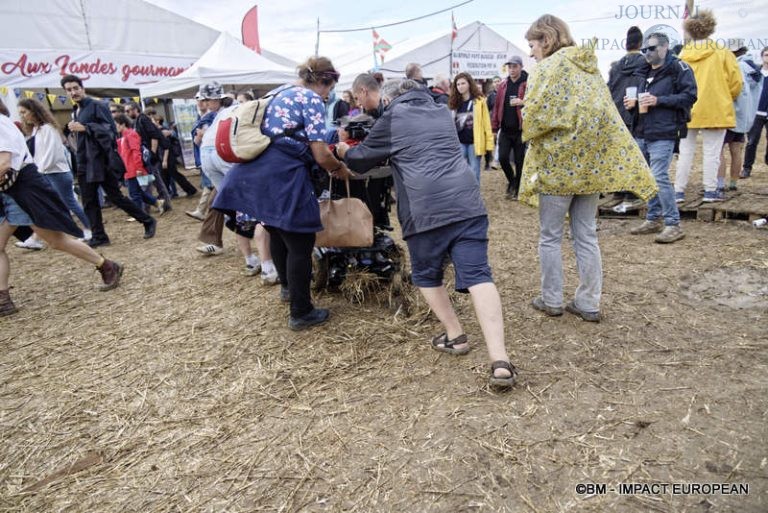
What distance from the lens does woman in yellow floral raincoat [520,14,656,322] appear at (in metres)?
2.70

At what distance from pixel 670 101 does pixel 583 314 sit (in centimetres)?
228

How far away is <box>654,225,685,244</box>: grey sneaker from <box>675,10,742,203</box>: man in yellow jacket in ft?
2.98

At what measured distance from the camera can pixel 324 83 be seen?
119 inches

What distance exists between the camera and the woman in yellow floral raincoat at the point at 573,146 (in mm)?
2701

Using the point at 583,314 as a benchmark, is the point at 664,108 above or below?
above

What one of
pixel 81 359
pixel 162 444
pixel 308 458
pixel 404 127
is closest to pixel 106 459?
pixel 162 444

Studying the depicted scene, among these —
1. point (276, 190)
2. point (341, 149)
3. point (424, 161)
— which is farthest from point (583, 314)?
point (276, 190)

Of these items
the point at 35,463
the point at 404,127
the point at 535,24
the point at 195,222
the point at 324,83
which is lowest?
the point at 35,463

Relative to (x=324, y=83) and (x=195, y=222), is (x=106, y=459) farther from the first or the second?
(x=195, y=222)

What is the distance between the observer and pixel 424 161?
98.3 inches

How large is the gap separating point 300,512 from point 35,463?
138 cm

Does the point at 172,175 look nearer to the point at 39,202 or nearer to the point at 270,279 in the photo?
the point at 39,202

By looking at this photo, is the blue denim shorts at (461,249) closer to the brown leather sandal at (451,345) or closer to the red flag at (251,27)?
the brown leather sandal at (451,345)

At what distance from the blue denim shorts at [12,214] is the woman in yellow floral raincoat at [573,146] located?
4.12 metres
